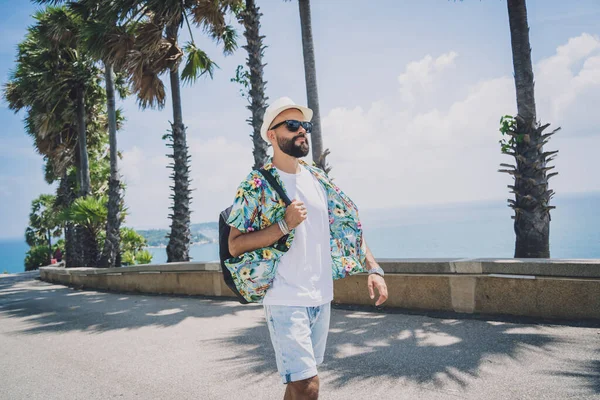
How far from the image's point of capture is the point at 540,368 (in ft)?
12.2

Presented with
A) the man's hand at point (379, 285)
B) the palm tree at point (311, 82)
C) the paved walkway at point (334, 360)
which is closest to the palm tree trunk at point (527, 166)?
the paved walkway at point (334, 360)

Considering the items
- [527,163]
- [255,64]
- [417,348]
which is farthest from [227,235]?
[255,64]

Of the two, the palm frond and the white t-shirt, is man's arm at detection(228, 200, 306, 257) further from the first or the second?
A: the palm frond

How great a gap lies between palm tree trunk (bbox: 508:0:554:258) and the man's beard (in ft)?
18.0

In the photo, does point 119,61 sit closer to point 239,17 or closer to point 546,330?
point 239,17

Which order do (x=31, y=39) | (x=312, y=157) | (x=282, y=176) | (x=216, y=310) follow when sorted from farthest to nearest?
(x=31, y=39) < (x=312, y=157) < (x=216, y=310) < (x=282, y=176)

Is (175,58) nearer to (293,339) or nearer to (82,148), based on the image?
(82,148)

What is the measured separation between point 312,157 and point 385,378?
5990 millimetres

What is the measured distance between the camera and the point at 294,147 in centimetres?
247

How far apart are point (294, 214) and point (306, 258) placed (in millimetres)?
306

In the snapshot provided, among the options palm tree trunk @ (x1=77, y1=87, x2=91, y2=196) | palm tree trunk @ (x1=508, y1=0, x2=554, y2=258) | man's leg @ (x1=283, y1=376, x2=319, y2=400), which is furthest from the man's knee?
palm tree trunk @ (x1=77, y1=87, x2=91, y2=196)

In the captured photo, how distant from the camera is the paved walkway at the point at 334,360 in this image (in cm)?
354

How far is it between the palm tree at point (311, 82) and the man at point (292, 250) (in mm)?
6282

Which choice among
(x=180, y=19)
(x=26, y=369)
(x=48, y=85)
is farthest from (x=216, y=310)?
(x=48, y=85)
